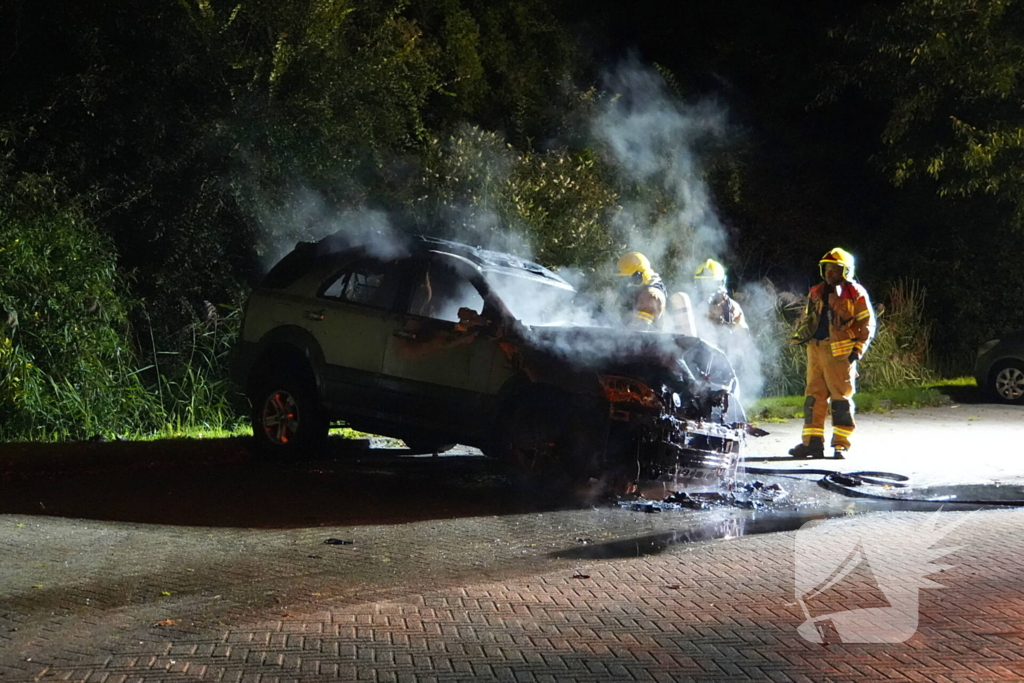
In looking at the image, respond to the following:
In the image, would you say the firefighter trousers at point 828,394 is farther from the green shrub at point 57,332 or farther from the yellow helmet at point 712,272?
the green shrub at point 57,332

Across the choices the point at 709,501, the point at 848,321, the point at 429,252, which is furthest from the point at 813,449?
the point at 429,252

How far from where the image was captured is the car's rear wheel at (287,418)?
10.0 metres

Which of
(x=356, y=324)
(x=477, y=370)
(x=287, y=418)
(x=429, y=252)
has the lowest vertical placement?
(x=287, y=418)

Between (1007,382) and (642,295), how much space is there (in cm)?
873

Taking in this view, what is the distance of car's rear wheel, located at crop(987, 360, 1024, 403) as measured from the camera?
17141mm

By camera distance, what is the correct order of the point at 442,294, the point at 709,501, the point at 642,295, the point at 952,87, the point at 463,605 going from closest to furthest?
the point at 463,605
the point at 709,501
the point at 442,294
the point at 642,295
the point at 952,87

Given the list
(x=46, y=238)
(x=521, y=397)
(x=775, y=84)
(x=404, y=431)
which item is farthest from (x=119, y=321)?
(x=775, y=84)

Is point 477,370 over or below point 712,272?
below

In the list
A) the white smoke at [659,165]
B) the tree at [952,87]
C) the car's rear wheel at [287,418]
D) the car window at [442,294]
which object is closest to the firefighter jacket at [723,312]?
the white smoke at [659,165]

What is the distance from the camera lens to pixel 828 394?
11.7m

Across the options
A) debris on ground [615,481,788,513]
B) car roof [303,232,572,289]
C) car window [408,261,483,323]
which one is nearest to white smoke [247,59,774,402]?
car roof [303,232,572,289]

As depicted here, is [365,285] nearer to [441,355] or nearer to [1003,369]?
[441,355]

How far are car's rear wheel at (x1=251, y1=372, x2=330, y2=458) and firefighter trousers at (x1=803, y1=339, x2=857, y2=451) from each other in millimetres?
4628

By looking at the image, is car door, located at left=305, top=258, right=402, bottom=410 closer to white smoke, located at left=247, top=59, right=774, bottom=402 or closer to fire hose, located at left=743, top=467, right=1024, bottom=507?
white smoke, located at left=247, top=59, right=774, bottom=402
